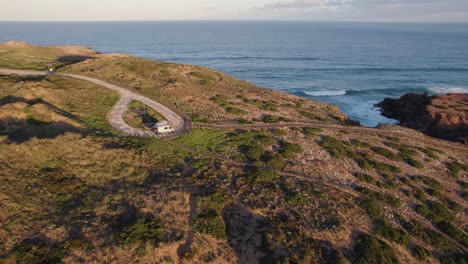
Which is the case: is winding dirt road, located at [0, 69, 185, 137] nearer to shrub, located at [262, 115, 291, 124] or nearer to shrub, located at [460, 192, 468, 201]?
shrub, located at [262, 115, 291, 124]

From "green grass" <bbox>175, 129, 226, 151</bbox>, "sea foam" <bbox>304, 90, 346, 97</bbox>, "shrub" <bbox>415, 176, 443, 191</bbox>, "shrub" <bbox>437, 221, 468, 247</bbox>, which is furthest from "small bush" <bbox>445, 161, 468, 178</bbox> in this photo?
"sea foam" <bbox>304, 90, 346, 97</bbox>

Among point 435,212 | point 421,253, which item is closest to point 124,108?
point 421,253

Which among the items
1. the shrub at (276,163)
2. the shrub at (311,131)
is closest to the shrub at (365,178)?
the shrub at (276,163)

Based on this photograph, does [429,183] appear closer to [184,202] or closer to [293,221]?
[293,221]

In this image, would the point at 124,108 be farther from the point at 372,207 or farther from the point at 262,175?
the point at 372,207

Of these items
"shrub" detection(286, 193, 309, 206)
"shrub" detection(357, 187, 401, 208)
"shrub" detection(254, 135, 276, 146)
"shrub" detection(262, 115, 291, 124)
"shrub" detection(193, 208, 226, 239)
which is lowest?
"shrub" detection(357, 187, 401, 208)

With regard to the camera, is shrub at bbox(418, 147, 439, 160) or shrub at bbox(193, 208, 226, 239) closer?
shrub at bbox(193, 208, 226, 239)
